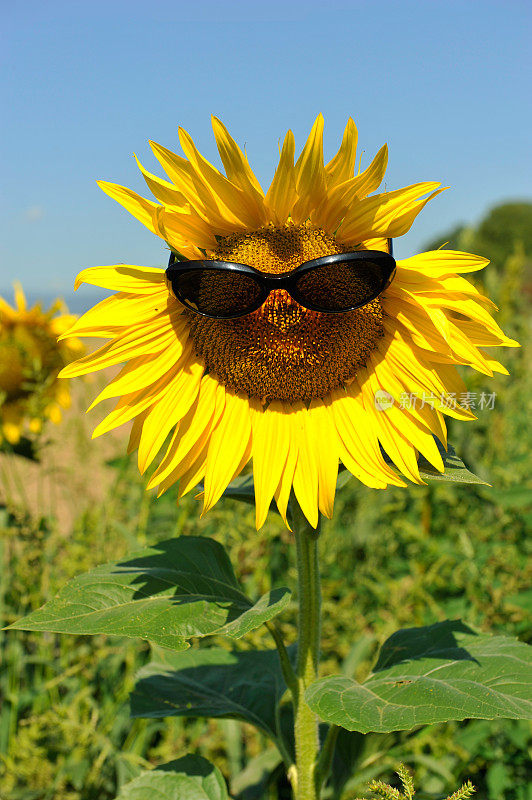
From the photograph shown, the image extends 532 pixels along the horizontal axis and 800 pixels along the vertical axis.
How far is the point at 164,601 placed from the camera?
4.26 feet

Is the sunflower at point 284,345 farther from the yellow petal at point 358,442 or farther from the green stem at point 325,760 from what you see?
the green stem at point 325,760

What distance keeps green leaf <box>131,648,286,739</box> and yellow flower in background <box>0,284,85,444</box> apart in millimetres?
1736

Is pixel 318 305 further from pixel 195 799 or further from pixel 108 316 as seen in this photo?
pixel 195 799

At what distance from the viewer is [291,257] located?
1283 mm

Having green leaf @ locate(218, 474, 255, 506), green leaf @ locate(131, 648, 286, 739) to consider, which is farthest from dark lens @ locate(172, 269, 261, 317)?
green leaf @ locate(131, 648, 286, 739)

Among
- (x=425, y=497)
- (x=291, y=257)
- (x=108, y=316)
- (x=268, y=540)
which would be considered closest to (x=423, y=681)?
(x=291, y=257)

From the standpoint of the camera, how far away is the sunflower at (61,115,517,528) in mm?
1242

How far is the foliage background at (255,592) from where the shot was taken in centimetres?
187

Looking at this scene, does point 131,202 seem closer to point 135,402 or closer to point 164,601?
point 135,402

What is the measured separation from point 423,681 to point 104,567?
27.8 inches

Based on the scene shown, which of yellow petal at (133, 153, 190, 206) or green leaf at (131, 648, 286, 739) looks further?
green leaf at (131, 648, 286, 739)

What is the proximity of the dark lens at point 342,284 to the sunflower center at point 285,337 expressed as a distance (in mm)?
63

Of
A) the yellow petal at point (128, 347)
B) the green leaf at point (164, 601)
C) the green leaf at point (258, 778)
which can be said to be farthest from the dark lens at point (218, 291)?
the green leaf at point (258, 778)

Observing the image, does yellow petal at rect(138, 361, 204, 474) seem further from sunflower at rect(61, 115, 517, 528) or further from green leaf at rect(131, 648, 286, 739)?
green leaf at rect(131, 648, 286, 739)
